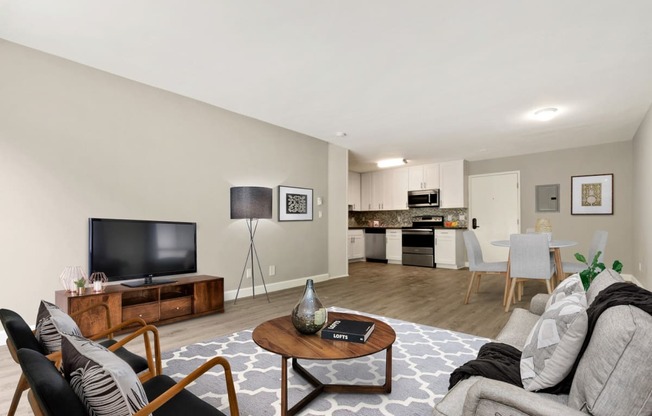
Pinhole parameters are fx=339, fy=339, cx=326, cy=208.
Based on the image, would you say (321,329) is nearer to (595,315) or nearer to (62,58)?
(595,315)

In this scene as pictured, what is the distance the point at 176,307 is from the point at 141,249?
690mm

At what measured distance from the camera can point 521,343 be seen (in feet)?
6.03

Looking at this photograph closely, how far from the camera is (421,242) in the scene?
25.7 ft

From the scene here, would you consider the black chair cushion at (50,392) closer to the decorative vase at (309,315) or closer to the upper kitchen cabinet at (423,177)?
the decorative vase at (309,315)

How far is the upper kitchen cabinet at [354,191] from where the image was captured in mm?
8820

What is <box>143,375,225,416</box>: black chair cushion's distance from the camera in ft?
4.07

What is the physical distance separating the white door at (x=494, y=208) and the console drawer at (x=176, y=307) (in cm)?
613

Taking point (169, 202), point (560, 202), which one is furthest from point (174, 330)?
point (560, 202)

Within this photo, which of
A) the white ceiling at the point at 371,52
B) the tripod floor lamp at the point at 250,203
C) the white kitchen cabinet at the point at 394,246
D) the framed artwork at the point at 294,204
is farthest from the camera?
the white kitchen cabinet at the point at 394,246

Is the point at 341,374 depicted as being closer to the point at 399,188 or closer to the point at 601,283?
the point at 601,283

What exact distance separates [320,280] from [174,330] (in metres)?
2.86

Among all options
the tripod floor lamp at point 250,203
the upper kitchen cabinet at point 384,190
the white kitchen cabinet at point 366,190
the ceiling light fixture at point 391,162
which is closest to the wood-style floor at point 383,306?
the tripod floor lamp at point 250,203

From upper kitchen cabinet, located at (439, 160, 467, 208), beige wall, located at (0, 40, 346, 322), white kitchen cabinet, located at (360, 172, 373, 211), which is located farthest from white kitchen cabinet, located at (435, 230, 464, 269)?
beige wall, located at (0, 40, 346, 322)

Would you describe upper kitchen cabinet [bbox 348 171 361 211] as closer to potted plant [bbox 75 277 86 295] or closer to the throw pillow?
potted plant [bbox 75 277 86 295]
